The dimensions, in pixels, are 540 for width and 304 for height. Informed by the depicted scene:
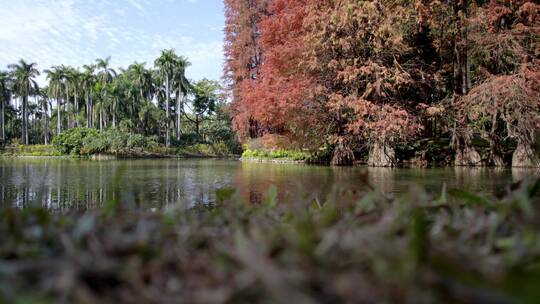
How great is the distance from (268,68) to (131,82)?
43.9 meters

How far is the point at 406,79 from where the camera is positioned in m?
18.5

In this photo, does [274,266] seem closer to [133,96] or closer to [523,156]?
[523,156]

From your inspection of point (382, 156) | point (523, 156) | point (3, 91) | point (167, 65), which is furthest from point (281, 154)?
point (3, 91)

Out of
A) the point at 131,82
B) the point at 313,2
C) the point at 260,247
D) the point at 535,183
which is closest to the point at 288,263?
the point at 260,247

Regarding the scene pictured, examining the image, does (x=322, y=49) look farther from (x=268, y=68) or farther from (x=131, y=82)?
(x=131, y=82)

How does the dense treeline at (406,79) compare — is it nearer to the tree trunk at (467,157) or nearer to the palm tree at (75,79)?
the tree trunk at (467,157)

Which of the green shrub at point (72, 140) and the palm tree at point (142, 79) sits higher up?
the palm tree at point (142, 79)

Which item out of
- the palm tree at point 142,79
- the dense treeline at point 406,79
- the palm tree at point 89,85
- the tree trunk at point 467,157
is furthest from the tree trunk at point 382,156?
the palm tree at point 89,85

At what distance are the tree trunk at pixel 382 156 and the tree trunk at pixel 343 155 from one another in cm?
122

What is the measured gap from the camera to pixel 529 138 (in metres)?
16.6

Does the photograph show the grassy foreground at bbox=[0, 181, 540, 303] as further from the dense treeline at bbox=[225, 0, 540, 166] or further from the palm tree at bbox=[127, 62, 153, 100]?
the palm tree at bbox=[127, 62, 153, 100]

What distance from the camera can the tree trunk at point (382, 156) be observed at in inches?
728

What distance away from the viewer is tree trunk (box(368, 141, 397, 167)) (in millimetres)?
18500

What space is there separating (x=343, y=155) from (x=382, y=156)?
196cm
